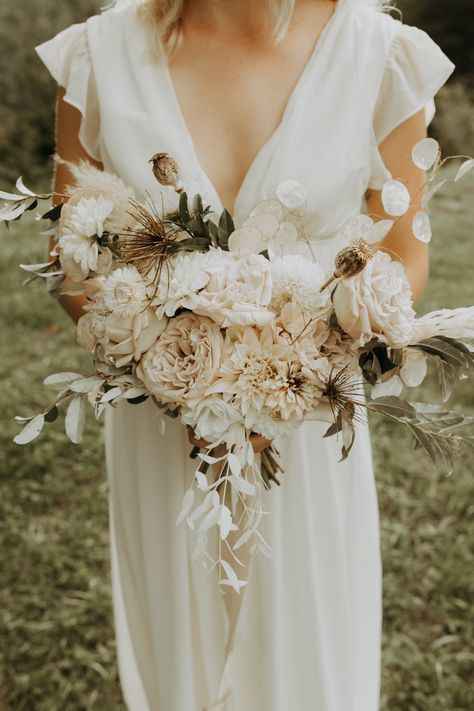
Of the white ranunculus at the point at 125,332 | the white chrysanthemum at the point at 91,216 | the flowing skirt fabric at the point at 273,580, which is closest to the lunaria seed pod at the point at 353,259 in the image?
the white ranunculus at the point at 125,332

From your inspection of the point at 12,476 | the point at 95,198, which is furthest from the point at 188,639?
the point at 12,476

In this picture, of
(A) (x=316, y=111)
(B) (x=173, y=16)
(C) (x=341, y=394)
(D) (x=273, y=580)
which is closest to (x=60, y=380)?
(C) (x=341, y=394)

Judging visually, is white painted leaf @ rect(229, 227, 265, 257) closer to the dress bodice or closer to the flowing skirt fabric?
the dress bodice

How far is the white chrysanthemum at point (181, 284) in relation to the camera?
1.37 meters

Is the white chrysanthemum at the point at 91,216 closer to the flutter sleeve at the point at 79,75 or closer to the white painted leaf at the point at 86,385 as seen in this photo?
the white painted leaf at the point at 86,385

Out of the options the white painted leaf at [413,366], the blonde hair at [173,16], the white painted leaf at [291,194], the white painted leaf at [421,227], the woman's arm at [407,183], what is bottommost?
the white painted leaf at [413,366]

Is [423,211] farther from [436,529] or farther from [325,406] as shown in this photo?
[436,529]

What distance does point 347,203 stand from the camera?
1.95 m

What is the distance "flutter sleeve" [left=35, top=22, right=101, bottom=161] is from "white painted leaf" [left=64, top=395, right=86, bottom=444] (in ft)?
2.68

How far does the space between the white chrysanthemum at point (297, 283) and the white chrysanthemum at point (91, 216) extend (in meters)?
0.33

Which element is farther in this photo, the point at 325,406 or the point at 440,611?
the point at 440,611

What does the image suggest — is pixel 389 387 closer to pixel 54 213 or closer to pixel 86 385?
pixel 86 385

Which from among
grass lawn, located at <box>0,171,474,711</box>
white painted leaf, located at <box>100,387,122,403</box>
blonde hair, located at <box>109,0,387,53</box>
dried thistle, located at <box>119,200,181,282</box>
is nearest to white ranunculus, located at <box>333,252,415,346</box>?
dried thistle, located at <box>119,200,181,282</box>

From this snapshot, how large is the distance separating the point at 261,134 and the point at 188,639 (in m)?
1.32
